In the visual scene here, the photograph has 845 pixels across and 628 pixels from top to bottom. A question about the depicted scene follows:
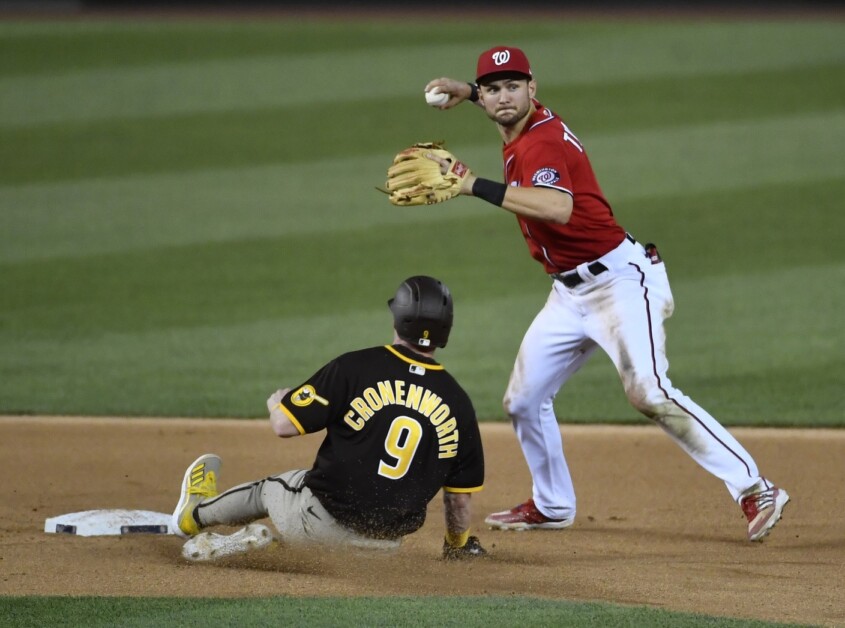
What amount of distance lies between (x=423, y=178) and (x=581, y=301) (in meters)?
0.99

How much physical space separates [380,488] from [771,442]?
3.18 meters

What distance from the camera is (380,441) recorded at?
4652 mm

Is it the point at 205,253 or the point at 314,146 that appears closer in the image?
the point at 205,253

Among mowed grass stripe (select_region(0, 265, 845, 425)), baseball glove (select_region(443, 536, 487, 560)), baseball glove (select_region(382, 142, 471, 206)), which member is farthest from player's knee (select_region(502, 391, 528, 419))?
mowed grass stripe (select_region(0, 265, 845, 425))

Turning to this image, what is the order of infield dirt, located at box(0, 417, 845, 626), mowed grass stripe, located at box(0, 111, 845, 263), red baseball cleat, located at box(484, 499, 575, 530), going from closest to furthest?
infield dirt, located at box(0, 417, 845, 626) < red baseball cleat, located at box(484, 499, 575, 530) < mowed grass stripe, located at box(0, 111, 845, 263)

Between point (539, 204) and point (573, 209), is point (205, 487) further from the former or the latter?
point (573, 209)

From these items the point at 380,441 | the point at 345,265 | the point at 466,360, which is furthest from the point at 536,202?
the point at 345,265

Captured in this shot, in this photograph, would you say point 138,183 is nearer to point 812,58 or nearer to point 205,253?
point 205,253

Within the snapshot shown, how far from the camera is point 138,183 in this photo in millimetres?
13070

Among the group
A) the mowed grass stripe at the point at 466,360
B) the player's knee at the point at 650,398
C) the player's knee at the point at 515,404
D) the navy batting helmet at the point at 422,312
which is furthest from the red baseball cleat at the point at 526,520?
the mowed grass stripe at the point at 466,360

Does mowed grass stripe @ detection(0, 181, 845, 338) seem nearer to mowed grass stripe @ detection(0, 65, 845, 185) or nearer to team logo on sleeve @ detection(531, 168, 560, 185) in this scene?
mowed grass stripe @ detection(0, 65, 845, 185)

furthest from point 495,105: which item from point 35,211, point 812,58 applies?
point 812,58

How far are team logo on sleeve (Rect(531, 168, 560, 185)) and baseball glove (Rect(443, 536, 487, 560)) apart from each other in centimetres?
142

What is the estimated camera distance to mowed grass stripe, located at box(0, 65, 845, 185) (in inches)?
542
